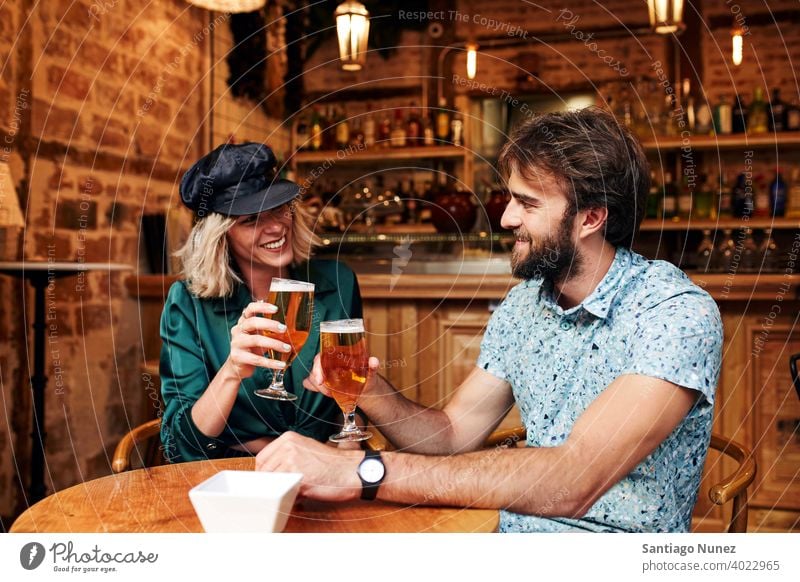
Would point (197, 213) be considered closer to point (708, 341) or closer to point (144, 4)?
point (708, 341)

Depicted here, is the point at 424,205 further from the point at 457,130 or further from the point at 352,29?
the point at 352,29

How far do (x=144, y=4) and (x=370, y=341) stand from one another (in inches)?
81.2

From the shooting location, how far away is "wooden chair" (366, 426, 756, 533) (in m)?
1.29

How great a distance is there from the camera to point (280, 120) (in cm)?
511

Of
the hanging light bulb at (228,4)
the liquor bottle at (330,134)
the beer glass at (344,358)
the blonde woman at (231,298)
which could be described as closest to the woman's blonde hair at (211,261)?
the blonde woman at (231,298)

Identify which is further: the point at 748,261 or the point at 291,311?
the point at 748,261

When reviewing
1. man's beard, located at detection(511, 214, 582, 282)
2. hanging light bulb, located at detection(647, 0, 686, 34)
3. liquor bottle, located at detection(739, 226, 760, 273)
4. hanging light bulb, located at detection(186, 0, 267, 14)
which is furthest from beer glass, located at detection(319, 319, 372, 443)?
liquor bottle, located at detection(739, 226, 760, 273)

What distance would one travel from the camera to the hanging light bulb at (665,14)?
7.68ft

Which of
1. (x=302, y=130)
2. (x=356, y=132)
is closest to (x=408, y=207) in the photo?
(x=356, y=132)

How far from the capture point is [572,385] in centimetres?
136

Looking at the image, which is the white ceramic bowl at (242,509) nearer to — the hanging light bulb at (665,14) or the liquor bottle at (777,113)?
the hanging light bulb at (665,14)

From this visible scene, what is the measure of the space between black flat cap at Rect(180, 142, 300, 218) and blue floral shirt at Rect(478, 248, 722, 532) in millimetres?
638

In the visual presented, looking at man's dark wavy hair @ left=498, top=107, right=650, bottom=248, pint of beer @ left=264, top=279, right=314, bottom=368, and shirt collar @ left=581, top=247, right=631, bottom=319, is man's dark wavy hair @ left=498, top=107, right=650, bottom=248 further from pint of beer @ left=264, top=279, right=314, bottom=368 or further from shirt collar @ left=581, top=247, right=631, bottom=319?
pint of beer @ left=264, top=279, right=314, bottom=368

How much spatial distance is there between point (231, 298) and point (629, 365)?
92 centimetres
